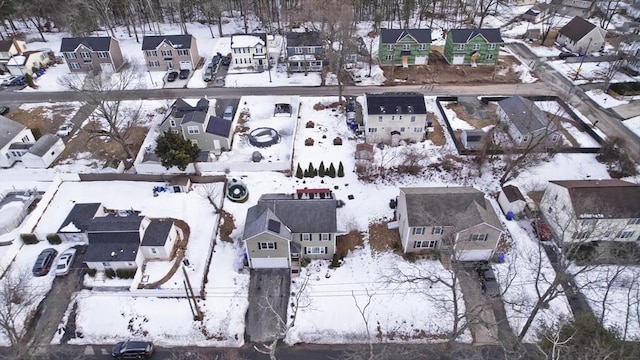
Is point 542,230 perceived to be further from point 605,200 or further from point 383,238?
point 383,238

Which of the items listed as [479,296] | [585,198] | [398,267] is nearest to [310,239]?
[398,267]

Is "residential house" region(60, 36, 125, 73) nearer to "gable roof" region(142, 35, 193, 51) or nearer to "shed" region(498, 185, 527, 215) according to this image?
"gable roof" region(142, 35, 193, 51)

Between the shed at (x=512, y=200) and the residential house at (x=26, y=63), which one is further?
the residential house at (x=26, y=63)

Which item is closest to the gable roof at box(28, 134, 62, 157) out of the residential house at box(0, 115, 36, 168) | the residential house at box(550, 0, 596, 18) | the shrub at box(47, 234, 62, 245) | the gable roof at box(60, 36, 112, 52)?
the residential house at box(0, 115, 36, 168)

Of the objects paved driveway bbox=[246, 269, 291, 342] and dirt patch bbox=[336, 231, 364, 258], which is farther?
dirt patch bbox=[336, 231, 364, 258]

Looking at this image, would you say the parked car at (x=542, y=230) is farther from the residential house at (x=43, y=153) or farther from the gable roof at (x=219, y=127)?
the residential house at (x=43, y=153)

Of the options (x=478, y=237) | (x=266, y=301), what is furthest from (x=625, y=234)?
(x=266, y=301)

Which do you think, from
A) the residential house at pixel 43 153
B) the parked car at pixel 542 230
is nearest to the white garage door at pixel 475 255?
the parked car at pixel 542 230
